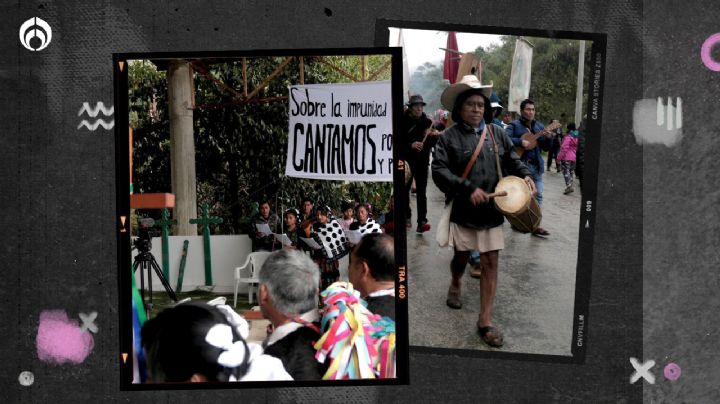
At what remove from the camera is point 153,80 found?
4.61 m

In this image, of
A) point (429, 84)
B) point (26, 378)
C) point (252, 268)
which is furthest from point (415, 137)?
point (26, 378)

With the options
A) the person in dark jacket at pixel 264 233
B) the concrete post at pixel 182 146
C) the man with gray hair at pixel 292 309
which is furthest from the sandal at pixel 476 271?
the concrete post at pixel 182 146

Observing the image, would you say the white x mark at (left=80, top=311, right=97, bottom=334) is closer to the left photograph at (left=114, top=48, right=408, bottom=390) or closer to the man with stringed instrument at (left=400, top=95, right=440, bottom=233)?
the left photograph at (left=114, top=48, right=408, bottom=390)

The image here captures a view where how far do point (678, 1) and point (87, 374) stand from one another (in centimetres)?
469

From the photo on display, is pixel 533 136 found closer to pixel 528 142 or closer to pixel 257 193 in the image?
pixel 528 142

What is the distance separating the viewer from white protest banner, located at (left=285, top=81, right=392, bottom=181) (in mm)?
4570

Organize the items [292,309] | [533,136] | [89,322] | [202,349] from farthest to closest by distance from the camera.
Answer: [89,322] → [533,136] → [292,309] → [202,349]

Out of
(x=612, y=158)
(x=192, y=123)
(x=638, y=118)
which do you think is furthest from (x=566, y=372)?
(x=192, y=123)

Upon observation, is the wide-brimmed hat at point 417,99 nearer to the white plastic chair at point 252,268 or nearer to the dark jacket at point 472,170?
the dark jacket at point 472,170

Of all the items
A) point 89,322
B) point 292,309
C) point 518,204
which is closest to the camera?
point 292,309

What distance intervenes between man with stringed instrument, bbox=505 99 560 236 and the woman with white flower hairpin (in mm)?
1988

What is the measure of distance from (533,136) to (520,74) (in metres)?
0.42

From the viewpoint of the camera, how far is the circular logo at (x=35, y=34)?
4676mm

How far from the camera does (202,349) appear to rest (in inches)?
163
